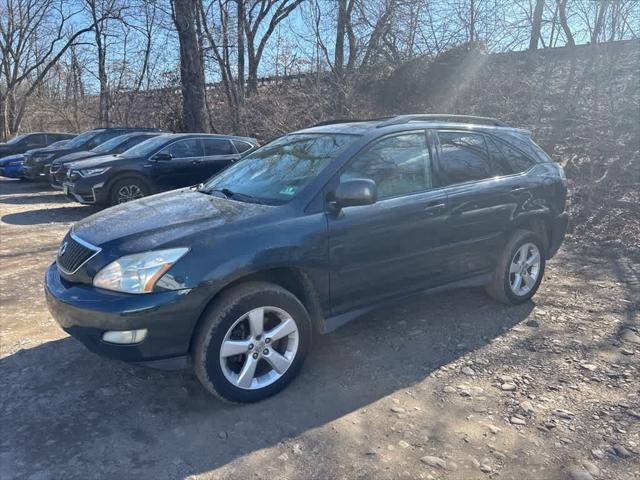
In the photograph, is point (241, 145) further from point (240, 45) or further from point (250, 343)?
point (240, 45)

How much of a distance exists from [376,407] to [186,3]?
1454cm

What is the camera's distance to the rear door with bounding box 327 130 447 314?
3650mm

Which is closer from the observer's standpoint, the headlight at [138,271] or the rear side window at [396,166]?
the headlight at [138,271]

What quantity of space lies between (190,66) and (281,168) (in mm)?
12251

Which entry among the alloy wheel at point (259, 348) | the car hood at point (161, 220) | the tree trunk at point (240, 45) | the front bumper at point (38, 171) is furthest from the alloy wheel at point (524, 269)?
the tree trunk at point (240, 45)

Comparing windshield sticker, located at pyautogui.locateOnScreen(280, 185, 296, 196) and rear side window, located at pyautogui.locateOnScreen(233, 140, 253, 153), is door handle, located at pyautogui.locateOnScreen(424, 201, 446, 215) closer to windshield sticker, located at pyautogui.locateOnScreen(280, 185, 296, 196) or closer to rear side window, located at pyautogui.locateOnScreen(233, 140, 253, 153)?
windshield sticker, located at pyautogui.locateOnScreen(280, 185, 296, 196)

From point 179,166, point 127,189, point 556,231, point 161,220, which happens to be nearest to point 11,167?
point 127,189

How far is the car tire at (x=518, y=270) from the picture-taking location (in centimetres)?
474

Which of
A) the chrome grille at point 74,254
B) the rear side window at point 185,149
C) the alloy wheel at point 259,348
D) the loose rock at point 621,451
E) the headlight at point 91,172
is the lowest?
the loose rock at point 621,451

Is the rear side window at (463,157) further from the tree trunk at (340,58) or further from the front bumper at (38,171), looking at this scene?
the front bumper at (38,171)

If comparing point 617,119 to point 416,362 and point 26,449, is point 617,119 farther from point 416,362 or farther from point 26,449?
point 26,449

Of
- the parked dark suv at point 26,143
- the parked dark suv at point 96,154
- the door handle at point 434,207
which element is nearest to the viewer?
the door handle at point 434,207

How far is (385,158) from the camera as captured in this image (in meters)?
4.02

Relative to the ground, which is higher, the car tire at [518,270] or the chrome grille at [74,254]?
the chrome grille at [74,254]
